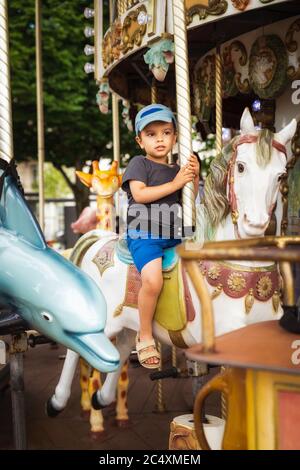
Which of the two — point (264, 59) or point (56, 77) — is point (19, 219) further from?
point (56, 77)

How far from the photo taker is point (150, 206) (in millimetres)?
2693

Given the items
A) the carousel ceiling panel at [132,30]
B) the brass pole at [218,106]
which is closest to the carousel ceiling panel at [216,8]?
the carousel ceiling panel at [132,30]

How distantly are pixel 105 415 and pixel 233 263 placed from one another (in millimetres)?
2136

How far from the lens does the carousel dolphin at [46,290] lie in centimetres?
142

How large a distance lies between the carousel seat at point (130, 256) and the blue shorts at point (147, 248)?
32 millimetres

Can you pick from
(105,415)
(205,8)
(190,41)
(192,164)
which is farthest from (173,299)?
(190,41)

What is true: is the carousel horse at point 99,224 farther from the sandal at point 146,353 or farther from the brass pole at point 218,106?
the brass pole at point 218,106

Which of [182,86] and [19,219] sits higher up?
[182,86]

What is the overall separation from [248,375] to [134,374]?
401 cm

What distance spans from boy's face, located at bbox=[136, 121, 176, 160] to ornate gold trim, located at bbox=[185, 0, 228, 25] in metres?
0.87

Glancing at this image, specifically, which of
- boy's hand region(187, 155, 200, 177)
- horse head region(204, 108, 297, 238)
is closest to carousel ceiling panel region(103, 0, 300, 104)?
horse head region(204, 108, 297, 238)

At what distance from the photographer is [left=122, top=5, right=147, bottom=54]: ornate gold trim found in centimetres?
319
